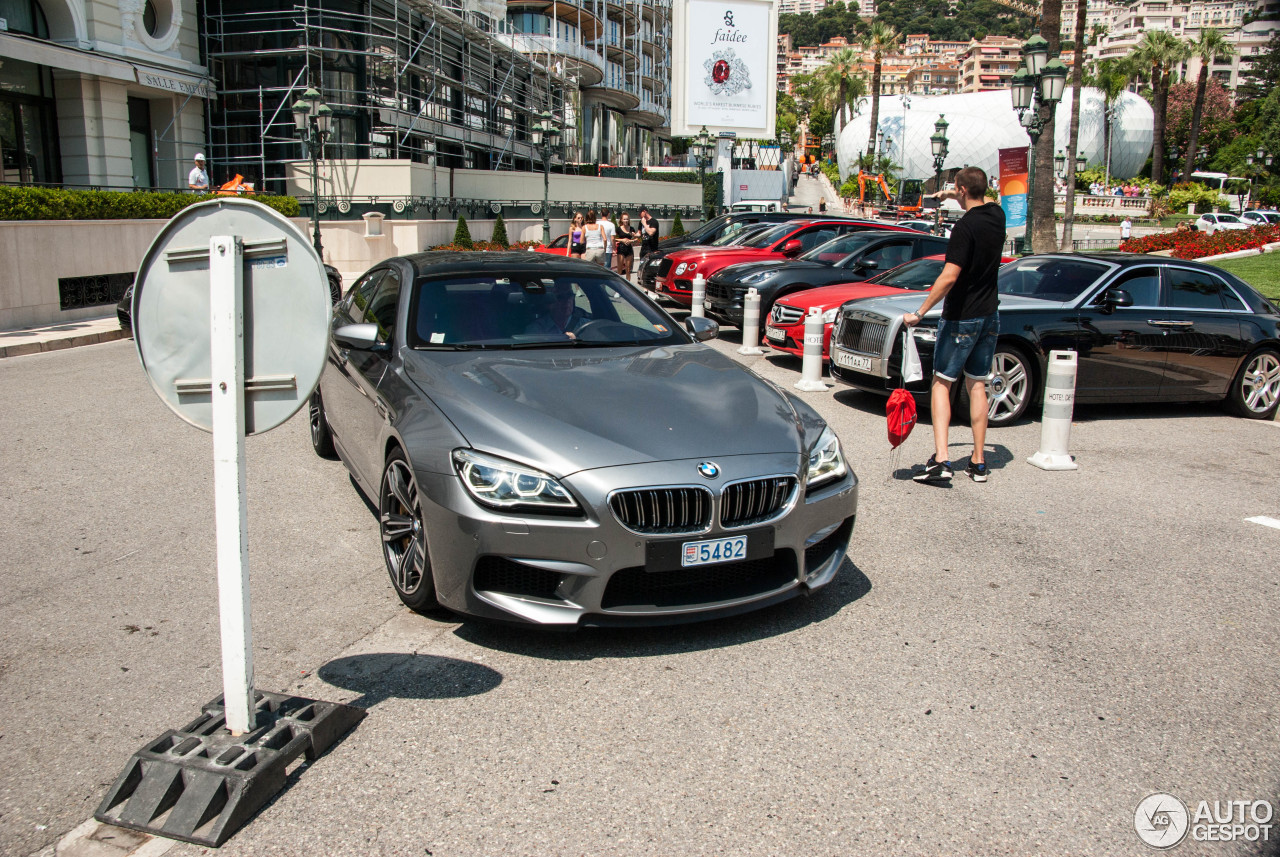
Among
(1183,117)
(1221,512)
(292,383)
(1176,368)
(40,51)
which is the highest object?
(1183,117)

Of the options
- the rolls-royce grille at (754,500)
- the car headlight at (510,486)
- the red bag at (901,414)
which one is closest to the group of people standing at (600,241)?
the red bag at (901,414)

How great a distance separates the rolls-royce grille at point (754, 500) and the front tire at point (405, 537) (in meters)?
1.25

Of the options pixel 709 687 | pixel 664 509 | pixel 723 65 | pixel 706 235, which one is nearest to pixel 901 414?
pixel 664 509

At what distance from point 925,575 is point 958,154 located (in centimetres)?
11650

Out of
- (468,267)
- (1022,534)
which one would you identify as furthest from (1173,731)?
(468,267)

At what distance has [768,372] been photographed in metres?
12.0

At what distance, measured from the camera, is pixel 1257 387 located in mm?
9867

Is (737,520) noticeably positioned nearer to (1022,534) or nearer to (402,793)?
(402,793)

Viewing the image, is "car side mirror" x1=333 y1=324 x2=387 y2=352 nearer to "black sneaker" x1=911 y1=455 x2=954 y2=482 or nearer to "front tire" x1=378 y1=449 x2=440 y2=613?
"front tire" x1=378 y1=449 x2=440 y2=613

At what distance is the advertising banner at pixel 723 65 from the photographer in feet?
167

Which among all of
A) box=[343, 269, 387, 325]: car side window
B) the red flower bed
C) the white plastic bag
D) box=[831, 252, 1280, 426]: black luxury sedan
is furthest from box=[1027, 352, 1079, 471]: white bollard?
the red flower bed

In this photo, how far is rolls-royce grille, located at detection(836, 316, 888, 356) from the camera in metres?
9.12

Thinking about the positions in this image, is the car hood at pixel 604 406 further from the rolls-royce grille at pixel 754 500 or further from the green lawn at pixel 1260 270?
the green lawn at pixel 1260 270

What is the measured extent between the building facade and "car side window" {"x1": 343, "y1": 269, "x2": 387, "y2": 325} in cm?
2075
